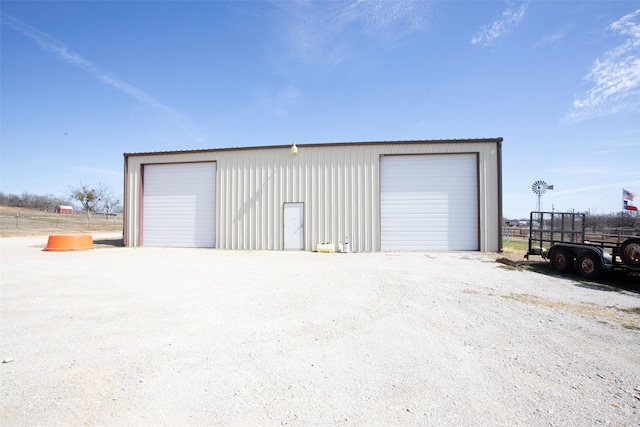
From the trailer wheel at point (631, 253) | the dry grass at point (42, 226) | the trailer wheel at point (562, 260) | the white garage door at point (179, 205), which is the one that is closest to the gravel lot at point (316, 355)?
the trailer wheel at point (631, 253)

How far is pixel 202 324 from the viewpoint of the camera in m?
4.68

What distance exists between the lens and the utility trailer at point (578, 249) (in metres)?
8.05

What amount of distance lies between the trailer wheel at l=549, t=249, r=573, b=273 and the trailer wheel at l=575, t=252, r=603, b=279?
0.30 metres

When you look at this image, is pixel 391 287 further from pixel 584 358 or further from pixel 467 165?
pixel 467 165

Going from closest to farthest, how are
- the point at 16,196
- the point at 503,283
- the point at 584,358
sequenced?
the point at 584,358 < the point at 503,283 < the point at 16,196

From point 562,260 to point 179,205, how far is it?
17.0 meters

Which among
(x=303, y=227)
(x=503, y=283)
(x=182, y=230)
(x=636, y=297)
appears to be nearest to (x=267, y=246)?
(x=303, y=227)

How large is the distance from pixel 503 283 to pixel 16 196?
9098 centimetres

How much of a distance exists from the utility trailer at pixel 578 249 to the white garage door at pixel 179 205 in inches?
575

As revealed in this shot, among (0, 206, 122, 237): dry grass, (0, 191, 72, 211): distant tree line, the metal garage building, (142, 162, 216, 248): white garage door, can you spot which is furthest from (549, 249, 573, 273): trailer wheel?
(0, 191, 72, 211): distant tree line

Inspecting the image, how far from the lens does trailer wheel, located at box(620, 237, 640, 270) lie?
782cm

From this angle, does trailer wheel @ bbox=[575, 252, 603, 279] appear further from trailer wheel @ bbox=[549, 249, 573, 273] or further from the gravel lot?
the gravel lot

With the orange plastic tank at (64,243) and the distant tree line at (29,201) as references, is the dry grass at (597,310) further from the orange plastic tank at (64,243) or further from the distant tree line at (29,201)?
the distant tree line at (29,201)

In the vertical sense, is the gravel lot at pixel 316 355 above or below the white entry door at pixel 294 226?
below
